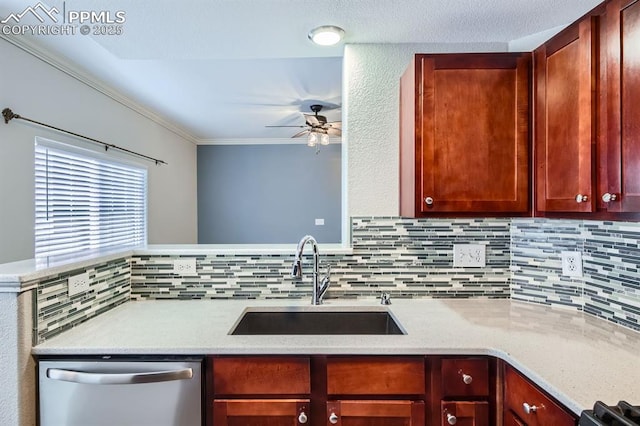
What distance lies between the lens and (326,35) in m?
1.72

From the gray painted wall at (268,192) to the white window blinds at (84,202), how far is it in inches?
65.0

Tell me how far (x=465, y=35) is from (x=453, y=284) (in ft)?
4.10

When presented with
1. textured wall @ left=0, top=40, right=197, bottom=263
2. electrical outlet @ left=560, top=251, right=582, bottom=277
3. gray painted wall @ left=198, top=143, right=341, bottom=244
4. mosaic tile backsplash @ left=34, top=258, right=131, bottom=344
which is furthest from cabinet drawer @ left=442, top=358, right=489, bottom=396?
gray painted wall @ left=198, top=143, right=341, bottom=244

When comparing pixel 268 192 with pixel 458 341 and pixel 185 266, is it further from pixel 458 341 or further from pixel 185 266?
pixel 458 341

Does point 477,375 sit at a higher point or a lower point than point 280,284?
lower

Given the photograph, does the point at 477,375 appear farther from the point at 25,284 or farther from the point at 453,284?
the point at 25,284

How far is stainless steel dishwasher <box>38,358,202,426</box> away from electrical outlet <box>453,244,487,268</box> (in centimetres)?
129

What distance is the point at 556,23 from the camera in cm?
165

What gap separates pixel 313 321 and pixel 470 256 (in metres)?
0.85

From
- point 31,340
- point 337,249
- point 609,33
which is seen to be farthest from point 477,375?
point 31,340

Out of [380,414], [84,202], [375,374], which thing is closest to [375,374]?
[375,374]

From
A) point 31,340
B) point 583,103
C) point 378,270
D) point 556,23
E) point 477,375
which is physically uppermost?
point 556,23

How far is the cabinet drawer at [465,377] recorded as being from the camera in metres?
1.21

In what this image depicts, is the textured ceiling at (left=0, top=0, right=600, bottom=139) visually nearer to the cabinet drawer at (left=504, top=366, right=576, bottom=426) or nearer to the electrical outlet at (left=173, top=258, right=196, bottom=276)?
the electrical outlet at (left=173, top=258, right=196, bottom=276)
